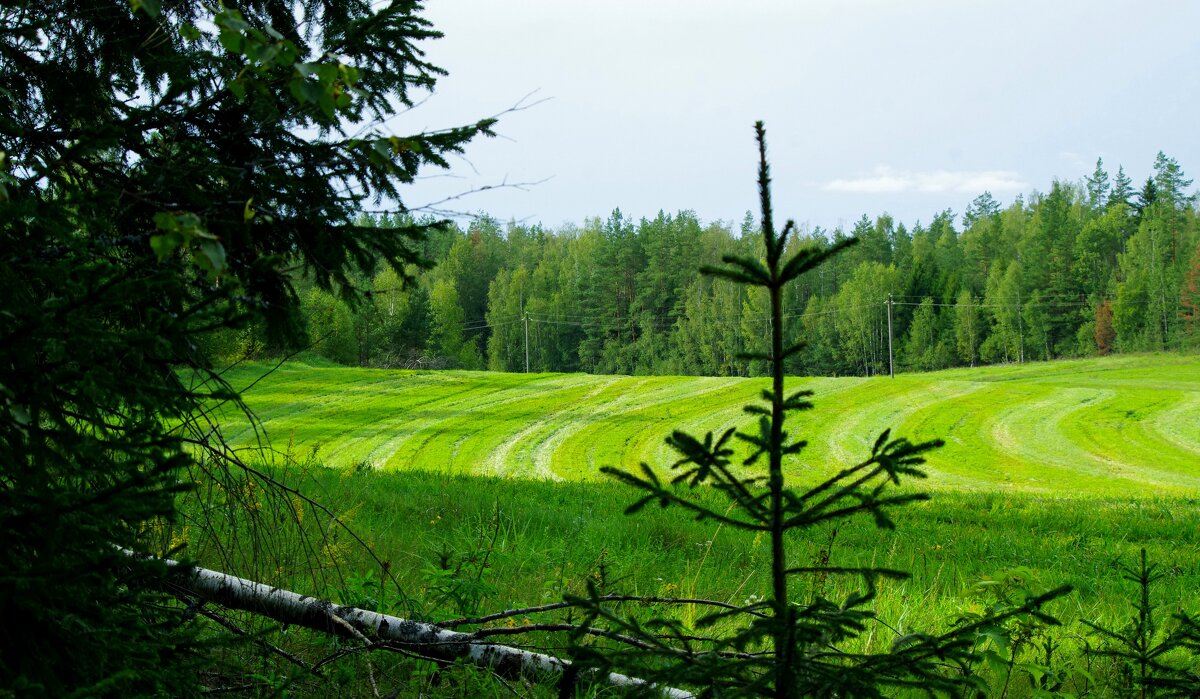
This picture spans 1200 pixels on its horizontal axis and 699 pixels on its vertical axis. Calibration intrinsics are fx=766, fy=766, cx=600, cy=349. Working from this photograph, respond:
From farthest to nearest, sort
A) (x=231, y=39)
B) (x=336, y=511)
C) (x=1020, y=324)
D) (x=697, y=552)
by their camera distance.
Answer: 1. (x=1020, y=324)
2. (x=697, y=552)
3. (x=336, y=511)
4. (x=231, y=39)

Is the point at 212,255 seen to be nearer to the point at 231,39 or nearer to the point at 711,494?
the point at 231,39

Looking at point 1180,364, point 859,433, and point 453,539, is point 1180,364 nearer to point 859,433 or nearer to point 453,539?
point 859,433

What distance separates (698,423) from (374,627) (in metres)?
27.8

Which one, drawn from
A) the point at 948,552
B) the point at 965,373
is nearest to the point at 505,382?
the point at 965,373

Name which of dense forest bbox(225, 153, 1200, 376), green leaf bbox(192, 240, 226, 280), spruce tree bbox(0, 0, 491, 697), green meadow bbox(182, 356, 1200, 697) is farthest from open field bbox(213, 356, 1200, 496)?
dense forest bbox(225, 153, 1200, 376)

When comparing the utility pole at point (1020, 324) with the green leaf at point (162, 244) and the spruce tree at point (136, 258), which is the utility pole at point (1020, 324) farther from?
the green leaf at point (162, 244)

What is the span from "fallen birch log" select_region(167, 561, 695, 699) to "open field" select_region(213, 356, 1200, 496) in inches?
550

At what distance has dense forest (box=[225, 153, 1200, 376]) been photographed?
215 ft

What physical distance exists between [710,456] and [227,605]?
2182 mm

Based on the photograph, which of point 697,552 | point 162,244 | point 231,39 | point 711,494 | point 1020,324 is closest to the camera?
point 162,244

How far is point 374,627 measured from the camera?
2752 mm

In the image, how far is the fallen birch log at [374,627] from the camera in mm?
2625

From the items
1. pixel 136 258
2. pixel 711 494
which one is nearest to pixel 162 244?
pixel 136 258

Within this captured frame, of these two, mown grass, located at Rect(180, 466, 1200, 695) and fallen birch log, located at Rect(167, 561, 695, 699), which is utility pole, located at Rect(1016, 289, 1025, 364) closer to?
mown grass, located at Rect(180, 466, 1200, 695)
